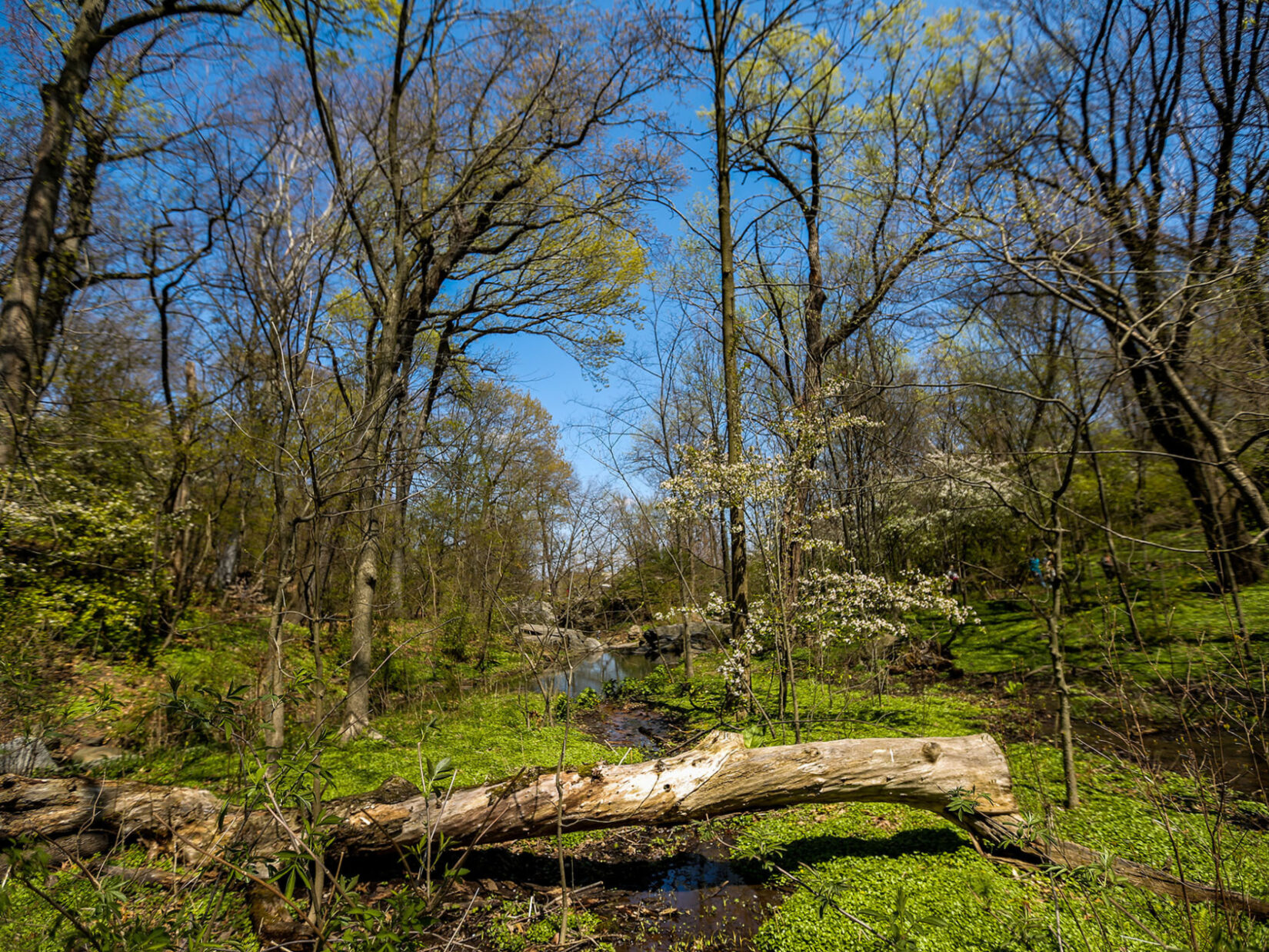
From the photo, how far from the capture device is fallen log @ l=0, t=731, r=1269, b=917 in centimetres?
340

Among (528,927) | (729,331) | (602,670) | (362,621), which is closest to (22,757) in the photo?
(362,621)

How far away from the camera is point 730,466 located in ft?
21.2

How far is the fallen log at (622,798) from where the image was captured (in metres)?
3.40

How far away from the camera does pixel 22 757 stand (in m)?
4.00

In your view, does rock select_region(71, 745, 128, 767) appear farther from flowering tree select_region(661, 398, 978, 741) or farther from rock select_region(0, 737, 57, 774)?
flowering tree select_region(661, 398, 978, 741)

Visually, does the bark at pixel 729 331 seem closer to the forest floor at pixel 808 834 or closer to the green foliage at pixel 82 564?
the forest floor at pixel 808 834

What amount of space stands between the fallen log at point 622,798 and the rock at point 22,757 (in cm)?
66

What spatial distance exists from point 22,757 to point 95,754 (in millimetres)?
1150

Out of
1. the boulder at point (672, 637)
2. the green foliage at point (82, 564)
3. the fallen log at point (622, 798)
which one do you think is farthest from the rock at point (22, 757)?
the boulder at point (672, 637)

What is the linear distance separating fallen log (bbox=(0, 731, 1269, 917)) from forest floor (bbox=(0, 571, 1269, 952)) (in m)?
0.22

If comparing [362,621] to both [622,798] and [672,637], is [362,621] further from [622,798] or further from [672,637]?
[672,637]

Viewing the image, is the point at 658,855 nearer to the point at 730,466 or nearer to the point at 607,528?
the point at 607,528

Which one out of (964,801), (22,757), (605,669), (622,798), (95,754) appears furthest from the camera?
(605,669)

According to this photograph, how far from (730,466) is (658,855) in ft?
13.0
